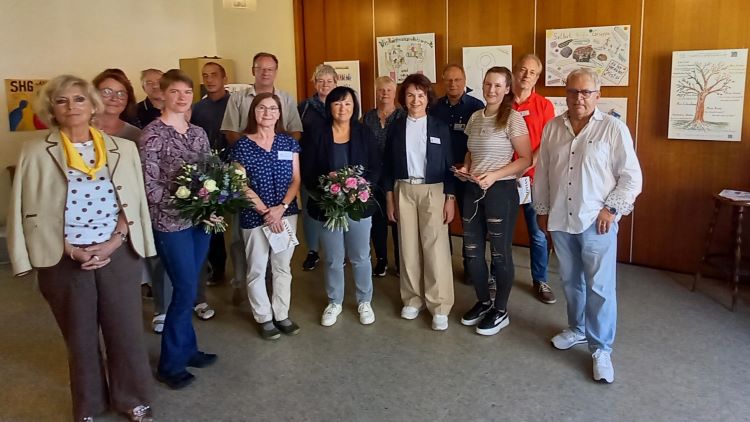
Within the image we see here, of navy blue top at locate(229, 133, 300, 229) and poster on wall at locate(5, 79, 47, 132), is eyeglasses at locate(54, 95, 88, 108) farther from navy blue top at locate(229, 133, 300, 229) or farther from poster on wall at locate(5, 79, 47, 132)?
poster on wall at locate(5, 79, 47, 132)

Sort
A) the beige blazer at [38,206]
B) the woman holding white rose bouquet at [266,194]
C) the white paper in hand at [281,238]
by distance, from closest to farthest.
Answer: the beige blazer at [38,206] → the woman holding white rose bouquet at [266,194] → the white paper in hand at [281,238]

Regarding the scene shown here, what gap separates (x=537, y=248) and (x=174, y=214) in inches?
102

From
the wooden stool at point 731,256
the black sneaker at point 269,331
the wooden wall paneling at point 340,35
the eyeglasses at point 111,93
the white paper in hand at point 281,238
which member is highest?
the wooden wall paneling at point 340,35

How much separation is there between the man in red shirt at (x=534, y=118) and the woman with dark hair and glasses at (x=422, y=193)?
0.77 m

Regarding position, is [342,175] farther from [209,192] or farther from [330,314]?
[330,314]

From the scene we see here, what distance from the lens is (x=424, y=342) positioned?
138 inches

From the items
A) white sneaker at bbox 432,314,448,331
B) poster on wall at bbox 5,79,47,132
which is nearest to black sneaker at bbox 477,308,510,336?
white sneaker at bbox 432,314,448,331

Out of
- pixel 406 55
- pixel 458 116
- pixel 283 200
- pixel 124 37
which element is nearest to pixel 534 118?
pixel 458 116

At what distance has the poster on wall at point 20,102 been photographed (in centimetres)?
558

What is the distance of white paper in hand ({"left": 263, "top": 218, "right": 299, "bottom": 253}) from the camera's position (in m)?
3.44

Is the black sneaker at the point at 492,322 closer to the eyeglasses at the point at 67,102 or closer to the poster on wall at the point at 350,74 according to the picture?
the eyeglasses at the point at 67,102

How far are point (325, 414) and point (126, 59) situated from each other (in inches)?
206

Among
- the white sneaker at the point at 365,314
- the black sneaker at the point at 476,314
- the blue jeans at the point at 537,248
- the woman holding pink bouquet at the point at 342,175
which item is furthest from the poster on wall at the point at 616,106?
the white sneaker at the point at 365,314

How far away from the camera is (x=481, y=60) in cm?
538
